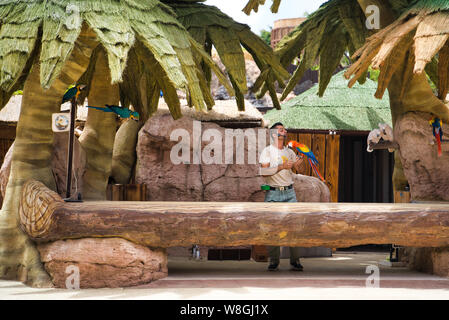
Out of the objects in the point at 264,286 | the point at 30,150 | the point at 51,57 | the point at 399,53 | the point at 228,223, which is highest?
the point at 399,53

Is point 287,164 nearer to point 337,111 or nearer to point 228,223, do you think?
point 228,223

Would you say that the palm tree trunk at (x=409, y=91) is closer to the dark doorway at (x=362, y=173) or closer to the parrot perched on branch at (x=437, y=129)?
the parrot perched on branch at (x=437, y=129)

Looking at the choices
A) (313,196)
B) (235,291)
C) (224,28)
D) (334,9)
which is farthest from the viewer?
(313,196)

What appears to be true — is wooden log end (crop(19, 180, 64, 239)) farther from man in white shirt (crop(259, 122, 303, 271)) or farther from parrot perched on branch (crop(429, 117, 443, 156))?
parrot perched on branch (crop(429, 117, 443, 156))

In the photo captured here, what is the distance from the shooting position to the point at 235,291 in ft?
17.5

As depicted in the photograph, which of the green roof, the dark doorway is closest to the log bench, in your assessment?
the green roof

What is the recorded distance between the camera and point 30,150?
20.4 ft

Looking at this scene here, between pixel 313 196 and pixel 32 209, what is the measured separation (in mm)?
4426

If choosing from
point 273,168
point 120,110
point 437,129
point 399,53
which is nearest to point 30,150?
point 120,110

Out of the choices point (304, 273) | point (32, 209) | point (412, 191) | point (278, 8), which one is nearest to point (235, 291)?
point (304, 273)

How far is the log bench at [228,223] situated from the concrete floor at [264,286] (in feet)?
1.39

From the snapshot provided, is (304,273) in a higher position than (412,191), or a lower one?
lower

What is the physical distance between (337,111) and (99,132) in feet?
17.3

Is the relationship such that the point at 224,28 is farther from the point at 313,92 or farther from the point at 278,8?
the point at 313,92
